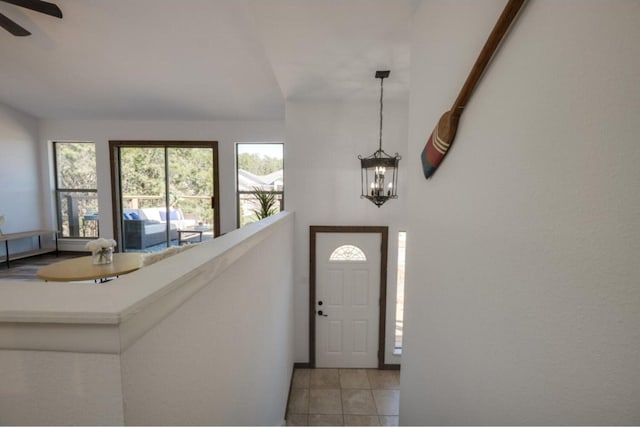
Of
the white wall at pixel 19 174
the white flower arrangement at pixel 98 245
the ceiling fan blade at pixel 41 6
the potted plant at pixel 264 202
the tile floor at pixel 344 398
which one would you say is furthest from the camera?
the white wall at pixel 19 174

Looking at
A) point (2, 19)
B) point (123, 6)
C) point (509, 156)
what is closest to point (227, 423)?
point (509, 156)

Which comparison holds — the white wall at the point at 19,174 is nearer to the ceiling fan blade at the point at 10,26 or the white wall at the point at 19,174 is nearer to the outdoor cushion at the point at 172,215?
the outdoor cushion at the point at 172,215

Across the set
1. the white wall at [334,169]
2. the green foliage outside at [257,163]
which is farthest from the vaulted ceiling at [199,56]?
the green foliage outside at [257,163]

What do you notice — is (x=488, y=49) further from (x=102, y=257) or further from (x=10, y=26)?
(x=10, y=26)

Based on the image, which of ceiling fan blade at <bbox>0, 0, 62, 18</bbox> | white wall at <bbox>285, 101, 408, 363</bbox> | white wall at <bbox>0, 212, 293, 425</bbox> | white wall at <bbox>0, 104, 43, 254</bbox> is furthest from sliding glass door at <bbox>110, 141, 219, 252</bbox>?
white wall at <bbox>0, 212, 293, 425</bbox>

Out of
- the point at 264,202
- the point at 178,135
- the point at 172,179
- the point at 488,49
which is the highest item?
the point at 178,135

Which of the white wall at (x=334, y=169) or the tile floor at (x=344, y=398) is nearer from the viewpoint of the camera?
the tile floor at (x=344, y=398)

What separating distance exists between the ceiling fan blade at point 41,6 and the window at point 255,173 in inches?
112

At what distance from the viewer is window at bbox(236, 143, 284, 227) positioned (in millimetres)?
5188

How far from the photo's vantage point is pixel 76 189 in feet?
17.9

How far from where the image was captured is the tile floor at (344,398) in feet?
9.79

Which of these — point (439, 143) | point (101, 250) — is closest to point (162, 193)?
point (101, 250)

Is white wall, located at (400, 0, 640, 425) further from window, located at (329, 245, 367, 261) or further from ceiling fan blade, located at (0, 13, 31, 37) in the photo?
ceiling fan blade, located at (0, 13, 31, 37)

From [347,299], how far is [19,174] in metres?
6.71
